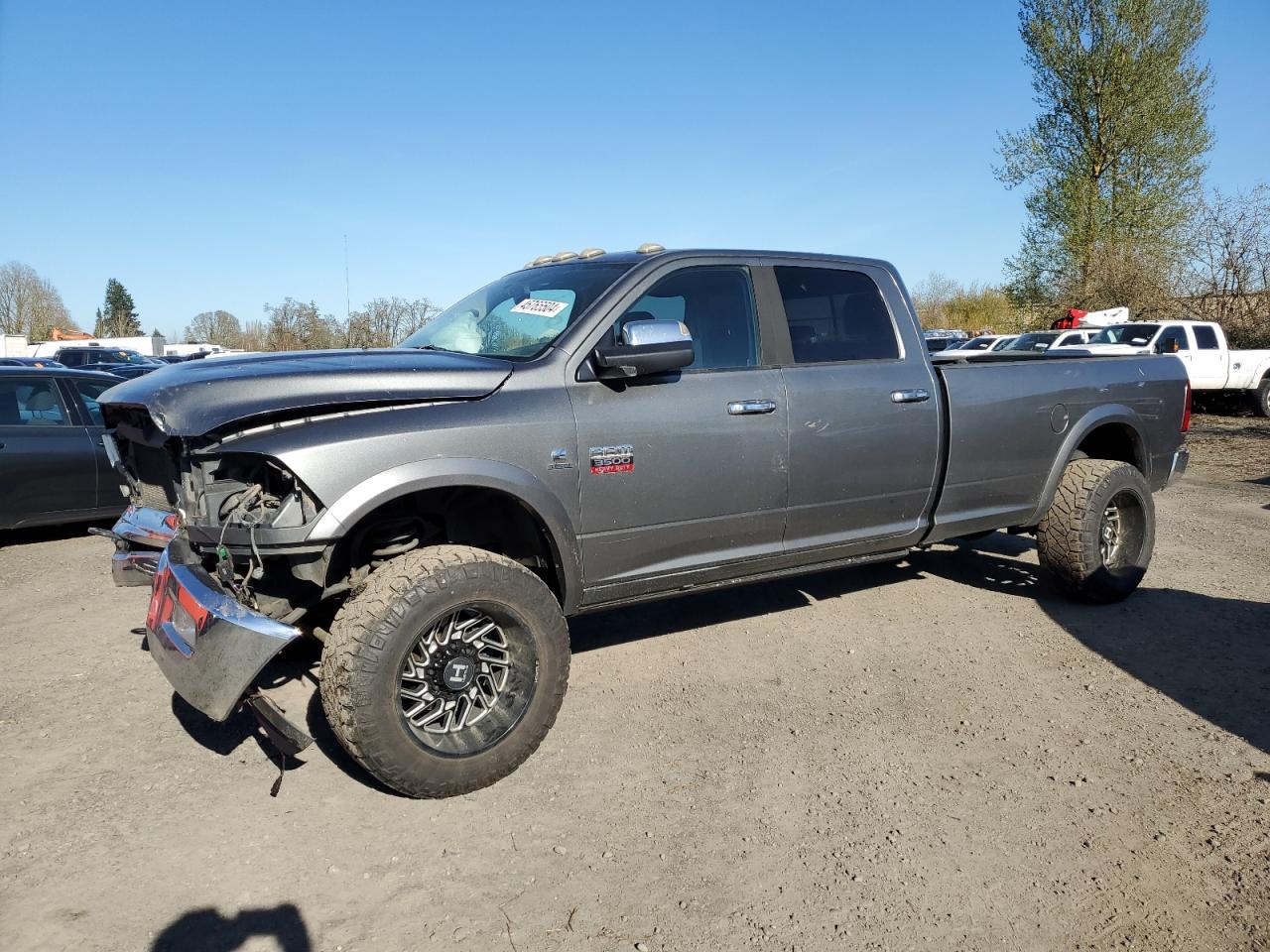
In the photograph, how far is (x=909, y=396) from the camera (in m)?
4.47

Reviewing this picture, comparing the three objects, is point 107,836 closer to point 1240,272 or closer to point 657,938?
point 657,938

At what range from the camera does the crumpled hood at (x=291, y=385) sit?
2.92 metres

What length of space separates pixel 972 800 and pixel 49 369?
799cm

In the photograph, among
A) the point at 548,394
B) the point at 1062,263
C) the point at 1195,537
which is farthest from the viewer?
the point at 1062,263

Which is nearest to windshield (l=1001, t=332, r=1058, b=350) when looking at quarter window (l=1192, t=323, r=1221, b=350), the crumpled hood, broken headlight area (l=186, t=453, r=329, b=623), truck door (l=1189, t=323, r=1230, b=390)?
quarter window (l=1192, t=323, r=1221, b=350)

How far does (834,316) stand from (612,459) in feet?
5.34

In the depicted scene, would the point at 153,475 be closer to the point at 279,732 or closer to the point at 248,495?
the point at 248,495

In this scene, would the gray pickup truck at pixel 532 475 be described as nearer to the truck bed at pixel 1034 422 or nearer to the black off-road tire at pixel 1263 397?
the truck bed at pixel 1034 422

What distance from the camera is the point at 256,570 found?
10.0ft

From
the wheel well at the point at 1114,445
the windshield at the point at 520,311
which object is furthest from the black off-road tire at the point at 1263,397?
the windshield at the point at 520,311

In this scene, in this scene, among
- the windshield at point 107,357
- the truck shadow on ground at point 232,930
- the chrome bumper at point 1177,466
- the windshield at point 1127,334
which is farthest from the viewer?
the windshield at point 107,357

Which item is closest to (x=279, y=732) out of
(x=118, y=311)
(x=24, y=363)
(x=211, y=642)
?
(x=211, y=642)

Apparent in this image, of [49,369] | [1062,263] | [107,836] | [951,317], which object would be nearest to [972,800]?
[107,836]

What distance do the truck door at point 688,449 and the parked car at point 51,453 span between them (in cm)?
523
